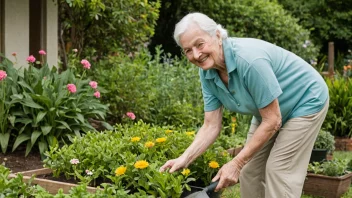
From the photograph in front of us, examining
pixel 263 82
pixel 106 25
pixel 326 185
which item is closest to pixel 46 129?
pixel 326 185

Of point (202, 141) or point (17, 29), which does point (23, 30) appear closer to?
point (17, 29)

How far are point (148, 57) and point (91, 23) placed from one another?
1.06 metres

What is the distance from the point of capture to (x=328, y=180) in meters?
5.86

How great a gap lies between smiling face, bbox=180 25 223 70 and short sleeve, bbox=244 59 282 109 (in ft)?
0.70

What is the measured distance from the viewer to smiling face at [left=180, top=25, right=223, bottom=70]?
11.6 feet

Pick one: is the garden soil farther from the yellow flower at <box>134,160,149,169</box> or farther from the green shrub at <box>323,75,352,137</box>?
the green shrub at <box>323,75,352,137</box>

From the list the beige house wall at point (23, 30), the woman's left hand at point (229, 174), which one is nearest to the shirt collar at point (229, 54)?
the woman's left hand at point (229, 174)

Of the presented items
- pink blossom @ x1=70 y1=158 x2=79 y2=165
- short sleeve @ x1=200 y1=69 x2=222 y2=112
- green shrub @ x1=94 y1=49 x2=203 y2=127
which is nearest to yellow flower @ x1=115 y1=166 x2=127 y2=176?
pink blossom @ x1=70 y1=158 x2=79 y2=165

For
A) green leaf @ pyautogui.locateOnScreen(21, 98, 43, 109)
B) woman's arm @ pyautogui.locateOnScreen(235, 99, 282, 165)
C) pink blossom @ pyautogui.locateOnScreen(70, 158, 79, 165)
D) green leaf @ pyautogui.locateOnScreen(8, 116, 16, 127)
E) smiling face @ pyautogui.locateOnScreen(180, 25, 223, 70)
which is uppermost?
smiling face @ pyautogui.locateOnScreen(180, 25, 223, 70)

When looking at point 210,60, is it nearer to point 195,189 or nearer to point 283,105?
point 283,105

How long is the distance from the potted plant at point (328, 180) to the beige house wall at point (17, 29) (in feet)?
12.6

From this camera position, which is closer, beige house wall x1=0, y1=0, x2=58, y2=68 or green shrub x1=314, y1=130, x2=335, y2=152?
green shrub x1=314, y1=130, x2=335, y2=152

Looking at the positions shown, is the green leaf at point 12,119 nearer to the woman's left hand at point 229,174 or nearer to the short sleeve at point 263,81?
the woman's left hand at point 229,174

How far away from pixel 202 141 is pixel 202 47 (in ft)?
2.59
